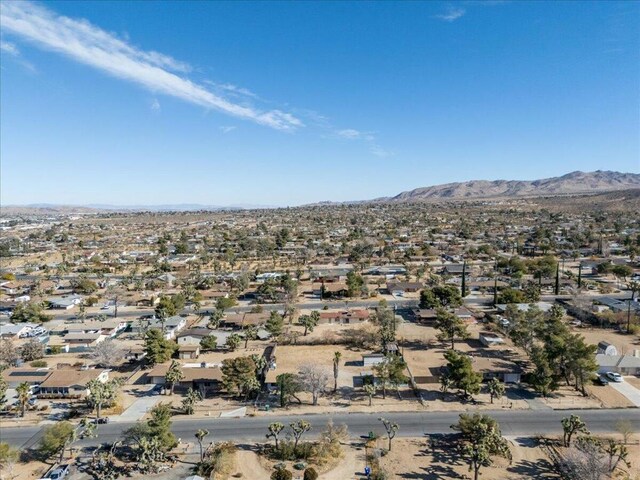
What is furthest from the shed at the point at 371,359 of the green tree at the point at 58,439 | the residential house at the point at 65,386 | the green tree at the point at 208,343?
the residential house at the point at 65,386

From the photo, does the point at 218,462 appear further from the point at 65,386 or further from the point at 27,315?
the point at 27,315

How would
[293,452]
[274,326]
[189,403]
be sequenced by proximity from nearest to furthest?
1. [293,452]
2. [189,403]
3. [274,326]

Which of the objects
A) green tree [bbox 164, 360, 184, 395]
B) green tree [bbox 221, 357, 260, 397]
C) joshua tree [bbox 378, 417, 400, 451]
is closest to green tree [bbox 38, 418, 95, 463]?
green tree [bbox 164, 360, 184, 395]

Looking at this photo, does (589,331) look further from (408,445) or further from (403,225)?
(403,225)

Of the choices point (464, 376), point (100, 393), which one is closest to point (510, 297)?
point (464, 376)

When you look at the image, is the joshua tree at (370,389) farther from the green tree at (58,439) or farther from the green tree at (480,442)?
the green tree at (58,439)

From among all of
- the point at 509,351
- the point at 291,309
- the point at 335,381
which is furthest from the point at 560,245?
the point at 335,381
